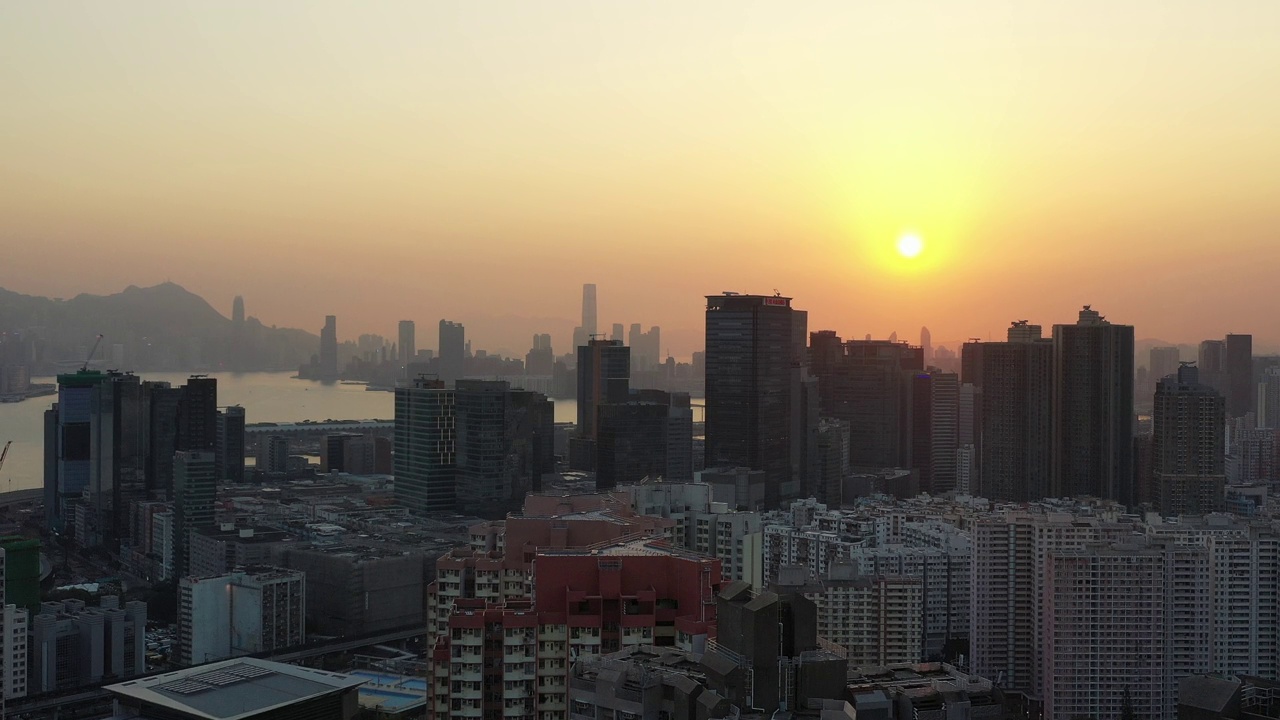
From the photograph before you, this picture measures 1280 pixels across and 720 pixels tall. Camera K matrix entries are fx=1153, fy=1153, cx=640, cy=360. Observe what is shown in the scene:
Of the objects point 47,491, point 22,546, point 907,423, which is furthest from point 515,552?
point 907,423

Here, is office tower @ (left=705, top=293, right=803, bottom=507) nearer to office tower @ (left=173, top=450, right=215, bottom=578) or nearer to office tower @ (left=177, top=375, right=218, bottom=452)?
office tower @ (left=173, top=450, right=215, bottom=578)

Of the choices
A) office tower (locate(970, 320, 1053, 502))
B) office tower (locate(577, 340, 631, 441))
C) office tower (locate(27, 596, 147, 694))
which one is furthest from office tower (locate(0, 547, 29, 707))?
office tower (locate(970, 320, 1053, 502))

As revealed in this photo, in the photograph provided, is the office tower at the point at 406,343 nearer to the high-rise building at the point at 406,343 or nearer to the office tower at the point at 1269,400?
the high-rise building at the point at 406,343

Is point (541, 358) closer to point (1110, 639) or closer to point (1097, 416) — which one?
point (1097, 416)

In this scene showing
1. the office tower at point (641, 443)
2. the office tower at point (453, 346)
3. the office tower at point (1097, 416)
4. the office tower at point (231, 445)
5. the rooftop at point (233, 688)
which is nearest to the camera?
the rooftop at point (233, 688)

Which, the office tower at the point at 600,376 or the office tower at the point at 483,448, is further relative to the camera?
the office tower at the point at 600,376

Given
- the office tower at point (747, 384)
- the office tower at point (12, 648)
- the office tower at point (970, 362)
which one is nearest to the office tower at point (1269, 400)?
the office tower at point (970, 362)

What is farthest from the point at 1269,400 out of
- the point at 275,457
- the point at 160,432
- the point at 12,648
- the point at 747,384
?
the point at 12,648
